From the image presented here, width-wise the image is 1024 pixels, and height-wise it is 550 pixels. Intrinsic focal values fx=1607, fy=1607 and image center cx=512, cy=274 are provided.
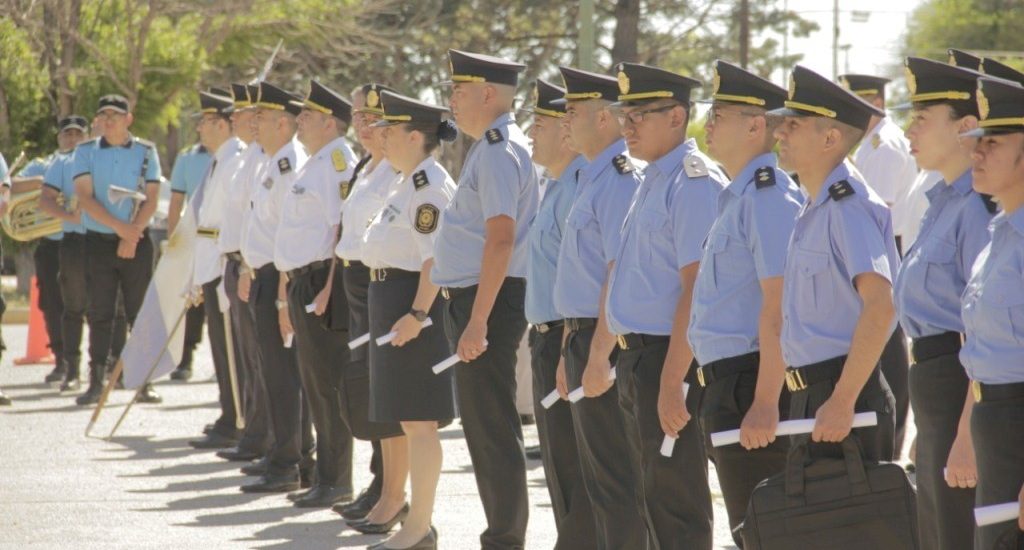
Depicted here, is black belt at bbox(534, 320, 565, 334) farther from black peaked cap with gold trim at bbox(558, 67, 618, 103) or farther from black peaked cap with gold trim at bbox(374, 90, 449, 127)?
black peaked cap with gold trim at bbox(374, 90, 449, 127)

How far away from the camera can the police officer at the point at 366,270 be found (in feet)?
25.4

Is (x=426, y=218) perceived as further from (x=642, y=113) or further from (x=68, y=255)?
(x=68, y=255)

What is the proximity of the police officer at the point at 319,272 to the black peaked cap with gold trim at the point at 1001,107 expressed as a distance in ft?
14.9

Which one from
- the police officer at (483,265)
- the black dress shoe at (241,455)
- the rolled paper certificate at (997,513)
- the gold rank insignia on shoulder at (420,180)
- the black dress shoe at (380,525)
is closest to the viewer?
the rolled paper certificate at (997,513)

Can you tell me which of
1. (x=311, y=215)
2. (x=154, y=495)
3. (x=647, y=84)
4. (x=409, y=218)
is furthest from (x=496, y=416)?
(x=154, y=495)

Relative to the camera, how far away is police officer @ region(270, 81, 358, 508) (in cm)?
840

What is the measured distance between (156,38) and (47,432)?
13251mm

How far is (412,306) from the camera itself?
7.11 m

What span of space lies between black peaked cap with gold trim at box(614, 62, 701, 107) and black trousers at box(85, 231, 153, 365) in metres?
8.35

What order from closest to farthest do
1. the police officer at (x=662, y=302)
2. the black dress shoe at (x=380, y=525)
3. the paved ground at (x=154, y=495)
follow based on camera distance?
1. the police officer at (x=662, y=302)
2. the paved ground at (x=154, y=495)
3. the black dress shoe at (x=380, y=525)

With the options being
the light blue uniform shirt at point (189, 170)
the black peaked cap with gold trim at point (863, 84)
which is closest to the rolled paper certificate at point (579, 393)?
the black peaked cap with gold trim at point (863, 84)

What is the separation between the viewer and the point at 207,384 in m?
14.4

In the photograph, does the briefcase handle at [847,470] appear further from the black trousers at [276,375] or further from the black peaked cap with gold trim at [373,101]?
the black trousers at [276,375]

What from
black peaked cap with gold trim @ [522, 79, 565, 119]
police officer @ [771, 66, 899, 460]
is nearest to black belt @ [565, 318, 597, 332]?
black peaked cap with gold trim @ [522, 79, 565, 119]
